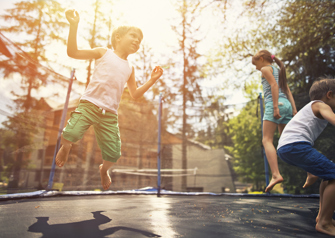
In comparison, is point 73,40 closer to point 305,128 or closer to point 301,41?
point 305,128

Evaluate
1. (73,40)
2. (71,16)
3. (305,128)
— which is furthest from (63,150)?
(305,128)

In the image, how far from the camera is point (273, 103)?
7.16 ft

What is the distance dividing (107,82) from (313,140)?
1.37m

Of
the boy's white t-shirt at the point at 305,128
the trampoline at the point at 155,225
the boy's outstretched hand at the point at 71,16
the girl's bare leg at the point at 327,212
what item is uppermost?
the boy's outstretched hand at the point at 71,16

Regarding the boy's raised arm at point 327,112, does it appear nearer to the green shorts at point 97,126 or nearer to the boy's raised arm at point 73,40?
the green shorts at point 97,126

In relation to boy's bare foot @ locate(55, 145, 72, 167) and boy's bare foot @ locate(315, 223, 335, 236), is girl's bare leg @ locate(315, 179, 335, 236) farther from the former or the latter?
boy's bare foot @ locate(55, 145, 72, 167)

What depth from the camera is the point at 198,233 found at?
1082 millimetres

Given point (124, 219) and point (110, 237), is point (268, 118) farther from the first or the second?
point (110, 237)

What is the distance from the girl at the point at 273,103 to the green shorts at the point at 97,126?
4.28 feet

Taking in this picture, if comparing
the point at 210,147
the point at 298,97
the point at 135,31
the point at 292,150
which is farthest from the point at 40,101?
the point at 298,97

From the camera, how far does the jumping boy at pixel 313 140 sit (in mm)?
1284

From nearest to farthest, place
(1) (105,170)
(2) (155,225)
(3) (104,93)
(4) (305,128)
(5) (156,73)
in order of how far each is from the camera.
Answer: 1. (2) (155,225)
2. (4) (305,128)
3. (3) (104,93)
4. (1) (105,170)
5. (5) (156,73)

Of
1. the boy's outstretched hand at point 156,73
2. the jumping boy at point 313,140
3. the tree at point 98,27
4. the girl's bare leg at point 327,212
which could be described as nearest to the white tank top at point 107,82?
the boy's outstretched hand at point 156,73

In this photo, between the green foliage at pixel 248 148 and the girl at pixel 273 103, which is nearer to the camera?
the girl at pixel 273 103
